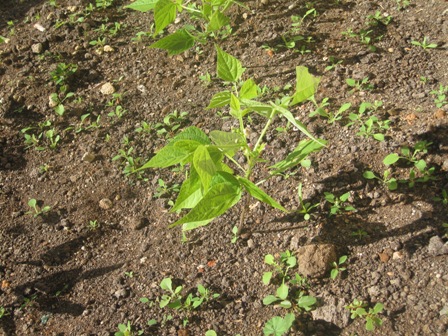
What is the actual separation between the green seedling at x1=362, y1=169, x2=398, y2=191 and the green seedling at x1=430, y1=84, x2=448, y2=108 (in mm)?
499

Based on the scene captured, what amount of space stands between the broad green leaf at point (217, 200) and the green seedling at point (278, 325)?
529mm

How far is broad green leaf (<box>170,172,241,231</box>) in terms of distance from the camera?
1483mm

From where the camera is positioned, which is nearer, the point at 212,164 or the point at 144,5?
the point at 212,164

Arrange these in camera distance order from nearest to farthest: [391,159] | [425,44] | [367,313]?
[367,313]
[391,159]
[425,44]

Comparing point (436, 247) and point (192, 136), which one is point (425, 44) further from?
point (192, 136)

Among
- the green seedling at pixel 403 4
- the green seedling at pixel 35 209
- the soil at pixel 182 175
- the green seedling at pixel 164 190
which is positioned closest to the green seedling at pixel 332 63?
the soil at pixel 182 175

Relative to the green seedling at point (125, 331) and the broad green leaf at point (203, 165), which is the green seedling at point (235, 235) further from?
the broad green leaf at point (203, 165)

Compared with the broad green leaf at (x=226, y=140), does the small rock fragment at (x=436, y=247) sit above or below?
below

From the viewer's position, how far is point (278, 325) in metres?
1.79

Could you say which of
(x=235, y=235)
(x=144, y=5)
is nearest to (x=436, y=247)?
(x=235, y=235)

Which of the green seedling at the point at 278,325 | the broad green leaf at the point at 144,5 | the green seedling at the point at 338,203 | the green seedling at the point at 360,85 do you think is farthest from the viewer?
the green seedling at the point at 360,85

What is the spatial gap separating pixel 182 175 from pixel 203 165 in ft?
3.34

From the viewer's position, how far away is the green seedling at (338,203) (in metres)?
2.10

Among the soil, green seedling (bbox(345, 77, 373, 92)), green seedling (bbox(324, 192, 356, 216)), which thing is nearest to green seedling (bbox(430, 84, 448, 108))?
Answer: the soil
